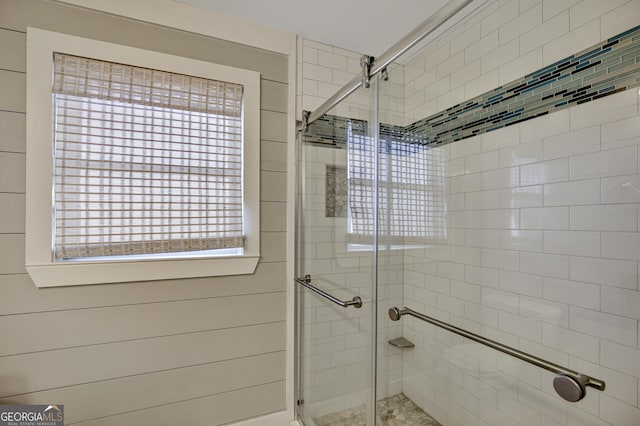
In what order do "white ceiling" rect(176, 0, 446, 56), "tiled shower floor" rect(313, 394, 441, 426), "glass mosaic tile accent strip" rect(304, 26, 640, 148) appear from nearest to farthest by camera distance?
1. "glass mosaic tile accent strip" rect(304, 26, 640, 148)
2. "tiled shower floor" rect(313, 394, 441, 426)
3. "white ceiling" rect(176, 0, 446, 56)

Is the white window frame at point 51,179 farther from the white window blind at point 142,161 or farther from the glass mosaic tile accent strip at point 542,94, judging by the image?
the glass mosaic tile accent strip at point 542,94

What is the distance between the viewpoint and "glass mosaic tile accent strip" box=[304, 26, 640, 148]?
681 millimetres

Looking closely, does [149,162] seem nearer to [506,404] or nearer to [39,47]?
[39,47]

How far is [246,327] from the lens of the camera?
1750 millimetres

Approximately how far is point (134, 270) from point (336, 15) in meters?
1.80

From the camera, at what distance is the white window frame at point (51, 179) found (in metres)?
1.35

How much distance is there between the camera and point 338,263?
60.2 inches

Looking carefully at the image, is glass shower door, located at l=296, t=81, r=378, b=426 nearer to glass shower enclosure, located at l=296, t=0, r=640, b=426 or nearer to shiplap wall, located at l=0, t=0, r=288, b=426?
glass shower enclosure, located at l=296, t=0, r=640, b=426

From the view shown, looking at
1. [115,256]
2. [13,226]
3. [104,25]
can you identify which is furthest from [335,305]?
[104,25]

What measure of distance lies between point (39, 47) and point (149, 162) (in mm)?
664

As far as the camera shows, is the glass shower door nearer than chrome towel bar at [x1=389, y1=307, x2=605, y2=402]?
No

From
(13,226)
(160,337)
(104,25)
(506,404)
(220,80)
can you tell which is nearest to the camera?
(506,404)

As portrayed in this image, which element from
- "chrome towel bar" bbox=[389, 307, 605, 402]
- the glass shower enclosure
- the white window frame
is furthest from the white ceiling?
"chrome towel bar" bbox=[389, 307, 605, 402]

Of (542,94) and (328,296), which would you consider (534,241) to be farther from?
(328,296)
